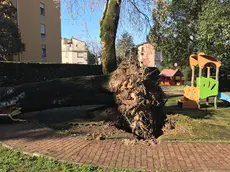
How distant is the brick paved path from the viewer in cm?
438

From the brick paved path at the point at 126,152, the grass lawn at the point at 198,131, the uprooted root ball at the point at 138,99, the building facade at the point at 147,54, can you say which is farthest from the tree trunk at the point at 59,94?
the grass lawn at the point at 198,131

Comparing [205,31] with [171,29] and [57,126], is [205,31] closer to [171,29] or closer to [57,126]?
[171,29]

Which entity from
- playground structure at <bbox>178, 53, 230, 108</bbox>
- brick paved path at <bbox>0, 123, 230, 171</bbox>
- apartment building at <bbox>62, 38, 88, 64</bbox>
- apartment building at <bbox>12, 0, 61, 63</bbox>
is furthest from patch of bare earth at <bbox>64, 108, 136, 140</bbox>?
apartment building at <bbox>62, 38, 88, 64</bbox>

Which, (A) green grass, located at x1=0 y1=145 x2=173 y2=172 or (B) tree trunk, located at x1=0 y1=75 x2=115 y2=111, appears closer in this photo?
(A) green grass, located at x1=0 y1=145 x2=173 y2=172

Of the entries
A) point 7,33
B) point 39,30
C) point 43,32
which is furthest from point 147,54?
point 43,32

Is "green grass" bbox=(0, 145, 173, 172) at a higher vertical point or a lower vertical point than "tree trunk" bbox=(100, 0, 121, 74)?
lower

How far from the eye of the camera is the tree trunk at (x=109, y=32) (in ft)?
34.4

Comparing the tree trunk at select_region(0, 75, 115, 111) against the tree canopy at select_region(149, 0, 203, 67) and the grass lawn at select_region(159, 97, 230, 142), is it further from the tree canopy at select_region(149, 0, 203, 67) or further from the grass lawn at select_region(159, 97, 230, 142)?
the tree canopy at select_region(149, 0, 203, 67)

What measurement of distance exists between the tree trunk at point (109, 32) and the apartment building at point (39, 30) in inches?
907

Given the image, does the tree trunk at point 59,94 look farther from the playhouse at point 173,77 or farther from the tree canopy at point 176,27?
the playhouse at point 173,77

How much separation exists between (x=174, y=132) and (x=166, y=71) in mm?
26239

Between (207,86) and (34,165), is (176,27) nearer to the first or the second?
(207,86)

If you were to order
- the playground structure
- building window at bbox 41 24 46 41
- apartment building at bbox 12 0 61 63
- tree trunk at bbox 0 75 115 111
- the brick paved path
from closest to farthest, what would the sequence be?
the brick paved path < tree trunk at bbox 0 75 115 111 < the playground structure < apartment building at bbox 12 0 61 63 < building window at bbox 41 24 46 41

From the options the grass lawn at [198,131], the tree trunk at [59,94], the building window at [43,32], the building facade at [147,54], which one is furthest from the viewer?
the building window at [43,32]
